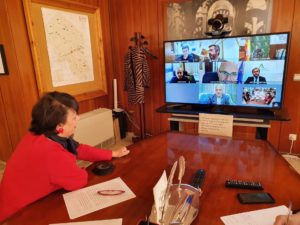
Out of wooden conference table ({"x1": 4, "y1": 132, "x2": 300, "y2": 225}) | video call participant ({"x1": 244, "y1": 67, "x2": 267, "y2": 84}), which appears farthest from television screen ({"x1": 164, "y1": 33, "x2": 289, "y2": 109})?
wooden conference table ({"x1": 4, "y1": 132, "x2": 300, "y2": 225})

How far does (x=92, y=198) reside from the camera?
99 centimetres

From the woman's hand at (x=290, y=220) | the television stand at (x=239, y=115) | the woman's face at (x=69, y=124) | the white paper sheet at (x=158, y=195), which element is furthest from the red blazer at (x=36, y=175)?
the television stand at (x=239, y=115)

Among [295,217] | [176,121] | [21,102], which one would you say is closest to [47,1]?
[21,102]

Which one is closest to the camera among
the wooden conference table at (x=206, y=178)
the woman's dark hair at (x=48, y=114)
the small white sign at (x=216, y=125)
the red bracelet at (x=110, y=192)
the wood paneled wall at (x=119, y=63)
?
Answer: the wooden conference table at (x=206, y=178)

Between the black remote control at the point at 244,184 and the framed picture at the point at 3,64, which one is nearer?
the black remote control at the point at 244,184

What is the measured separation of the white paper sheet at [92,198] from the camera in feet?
→ 3.01

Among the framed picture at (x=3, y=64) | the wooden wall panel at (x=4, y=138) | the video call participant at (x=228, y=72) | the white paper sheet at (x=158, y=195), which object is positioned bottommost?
the wooden wall panel at (x=4, y=138)

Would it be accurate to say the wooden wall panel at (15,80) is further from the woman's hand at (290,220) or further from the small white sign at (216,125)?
the woman's hand at (290,220)

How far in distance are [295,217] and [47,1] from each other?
9.66 feet

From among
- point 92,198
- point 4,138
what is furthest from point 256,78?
point 4,138

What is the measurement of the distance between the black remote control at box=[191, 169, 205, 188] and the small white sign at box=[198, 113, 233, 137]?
2.48ft

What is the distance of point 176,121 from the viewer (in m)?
2.45

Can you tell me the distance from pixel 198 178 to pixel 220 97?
1.40 m

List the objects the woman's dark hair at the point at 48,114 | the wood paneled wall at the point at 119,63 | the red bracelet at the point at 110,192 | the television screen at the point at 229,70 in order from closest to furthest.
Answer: the red bracelet at the point at 110,192 → the woman's dark hair at the point at 48,114 → the television screen at the point at 229,70 → the wood paneled wall at the point at 119,63
